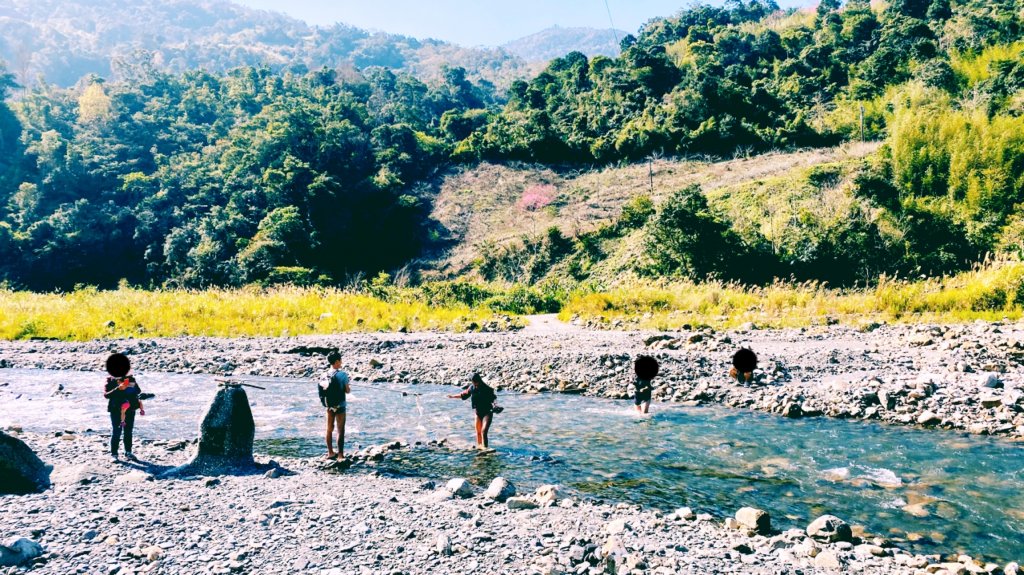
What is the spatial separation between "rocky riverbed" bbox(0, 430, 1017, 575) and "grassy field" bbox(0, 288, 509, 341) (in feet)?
43.5

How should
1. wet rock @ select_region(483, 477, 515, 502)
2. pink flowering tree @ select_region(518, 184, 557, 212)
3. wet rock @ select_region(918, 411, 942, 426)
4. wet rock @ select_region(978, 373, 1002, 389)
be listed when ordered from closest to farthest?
wet rock @ select_region(483, 477, 515, 502) < wet rock @ select_region(918, 411, 942, 426) < wet rock @ select_region(978, 373, 1002, 389) < pink flowering tree @ select_region(518, 184, 557, 212)

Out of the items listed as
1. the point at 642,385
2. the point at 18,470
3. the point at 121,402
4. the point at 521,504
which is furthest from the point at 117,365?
the point at 642,385

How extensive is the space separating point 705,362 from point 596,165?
34.9 m

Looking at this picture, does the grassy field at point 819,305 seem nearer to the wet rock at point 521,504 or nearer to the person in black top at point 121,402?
the wet rock at point 521,504

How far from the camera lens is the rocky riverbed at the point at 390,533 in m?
5.00

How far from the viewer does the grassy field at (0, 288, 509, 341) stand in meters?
20.2

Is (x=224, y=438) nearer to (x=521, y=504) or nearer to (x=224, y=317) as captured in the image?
(x=521, y=504)

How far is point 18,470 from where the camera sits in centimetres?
662

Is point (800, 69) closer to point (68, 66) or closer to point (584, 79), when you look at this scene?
point (584, 79)

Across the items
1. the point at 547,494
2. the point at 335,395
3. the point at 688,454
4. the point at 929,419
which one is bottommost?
the point at 688,454

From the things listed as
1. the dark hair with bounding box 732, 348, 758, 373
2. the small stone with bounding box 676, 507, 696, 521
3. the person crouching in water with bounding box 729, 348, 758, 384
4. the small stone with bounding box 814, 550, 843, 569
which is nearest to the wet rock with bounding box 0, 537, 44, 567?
the small stone with bounding box 676, 507, 696, 521

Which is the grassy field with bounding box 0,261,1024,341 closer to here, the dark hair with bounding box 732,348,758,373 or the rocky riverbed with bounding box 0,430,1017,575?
the dark hair with bounding box 732,348,758,373

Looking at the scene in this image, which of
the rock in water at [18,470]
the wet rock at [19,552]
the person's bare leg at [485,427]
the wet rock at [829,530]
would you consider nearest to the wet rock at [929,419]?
the wet rock at [829,530]

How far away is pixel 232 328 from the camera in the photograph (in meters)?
20.5
